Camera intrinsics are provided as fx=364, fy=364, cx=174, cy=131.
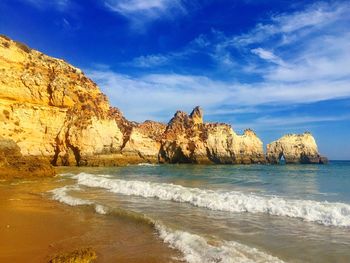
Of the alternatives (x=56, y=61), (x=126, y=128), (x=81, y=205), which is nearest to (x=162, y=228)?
(x=81, y=205)

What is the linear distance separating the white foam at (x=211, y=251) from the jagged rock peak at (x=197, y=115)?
62.3 m

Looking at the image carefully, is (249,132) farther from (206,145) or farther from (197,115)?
(206,145)

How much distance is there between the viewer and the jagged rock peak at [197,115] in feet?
232

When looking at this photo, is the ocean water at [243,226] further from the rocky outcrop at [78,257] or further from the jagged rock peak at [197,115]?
the jagged rock peak at [197,115]

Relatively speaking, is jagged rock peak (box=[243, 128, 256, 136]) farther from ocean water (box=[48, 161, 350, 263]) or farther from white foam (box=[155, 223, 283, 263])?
white foam (box=[155, 223, 283, 263])

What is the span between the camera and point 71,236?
8.34 meters

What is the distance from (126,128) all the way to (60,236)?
52394 mm

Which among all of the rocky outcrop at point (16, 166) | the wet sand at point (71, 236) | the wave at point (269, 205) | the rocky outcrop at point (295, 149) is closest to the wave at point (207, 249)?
the wet sand at point (71, 236)

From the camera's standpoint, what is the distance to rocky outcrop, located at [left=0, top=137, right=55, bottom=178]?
23969mm

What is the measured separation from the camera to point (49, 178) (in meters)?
25.3

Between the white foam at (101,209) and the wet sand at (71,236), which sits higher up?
the white foam at (101,209)

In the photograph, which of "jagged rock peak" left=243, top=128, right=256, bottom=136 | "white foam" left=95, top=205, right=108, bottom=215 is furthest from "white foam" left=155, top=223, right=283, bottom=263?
"jagged rock peak" left=243, top=128, right=256, bottom=136

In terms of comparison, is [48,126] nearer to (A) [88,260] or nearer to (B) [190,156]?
(B) [190,156]

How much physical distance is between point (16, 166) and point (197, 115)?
1941 inches
